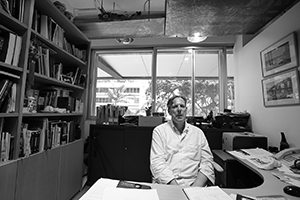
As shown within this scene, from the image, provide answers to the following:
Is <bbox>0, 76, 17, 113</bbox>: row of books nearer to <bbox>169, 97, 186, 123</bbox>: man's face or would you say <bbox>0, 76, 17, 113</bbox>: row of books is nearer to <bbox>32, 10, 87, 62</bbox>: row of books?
<bbox>32, 10, 87, 62</bbox>: row of books

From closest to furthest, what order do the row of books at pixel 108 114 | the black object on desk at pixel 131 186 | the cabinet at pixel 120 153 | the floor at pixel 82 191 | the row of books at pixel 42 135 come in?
the black object on desk at pixel 131 186, the row of books at pixel 42 135, the floor at pixel 82 191, the cabinet at pixel 120 153, the row of books at pixel 108 114

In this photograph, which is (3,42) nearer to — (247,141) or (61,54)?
(61,54)

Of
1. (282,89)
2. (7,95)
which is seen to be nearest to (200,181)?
(282,89)

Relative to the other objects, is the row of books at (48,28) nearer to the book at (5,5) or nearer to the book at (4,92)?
the book at (5,5)

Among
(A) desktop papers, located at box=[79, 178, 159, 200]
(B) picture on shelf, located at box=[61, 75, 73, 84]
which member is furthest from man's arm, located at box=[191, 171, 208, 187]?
(B) picture on shelf, located at box=[61, 75, 73, 84]

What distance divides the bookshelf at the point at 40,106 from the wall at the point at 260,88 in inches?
105

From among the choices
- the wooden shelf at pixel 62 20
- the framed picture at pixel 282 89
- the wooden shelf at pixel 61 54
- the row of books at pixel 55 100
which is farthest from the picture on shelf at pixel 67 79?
the framed picture at pixel 282 89

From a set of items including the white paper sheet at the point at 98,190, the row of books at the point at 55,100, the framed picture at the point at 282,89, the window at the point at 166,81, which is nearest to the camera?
the white paper sheet at the point at 98,190

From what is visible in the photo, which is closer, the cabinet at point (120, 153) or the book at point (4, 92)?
the book at point (4, 92)

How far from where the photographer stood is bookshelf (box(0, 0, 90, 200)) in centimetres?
133

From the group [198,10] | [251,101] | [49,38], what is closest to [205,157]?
[251,101]

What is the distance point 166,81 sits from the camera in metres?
3.44

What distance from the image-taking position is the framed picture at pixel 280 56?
166 centimetres

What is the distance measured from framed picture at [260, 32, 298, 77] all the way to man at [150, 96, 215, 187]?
1.24 meters
